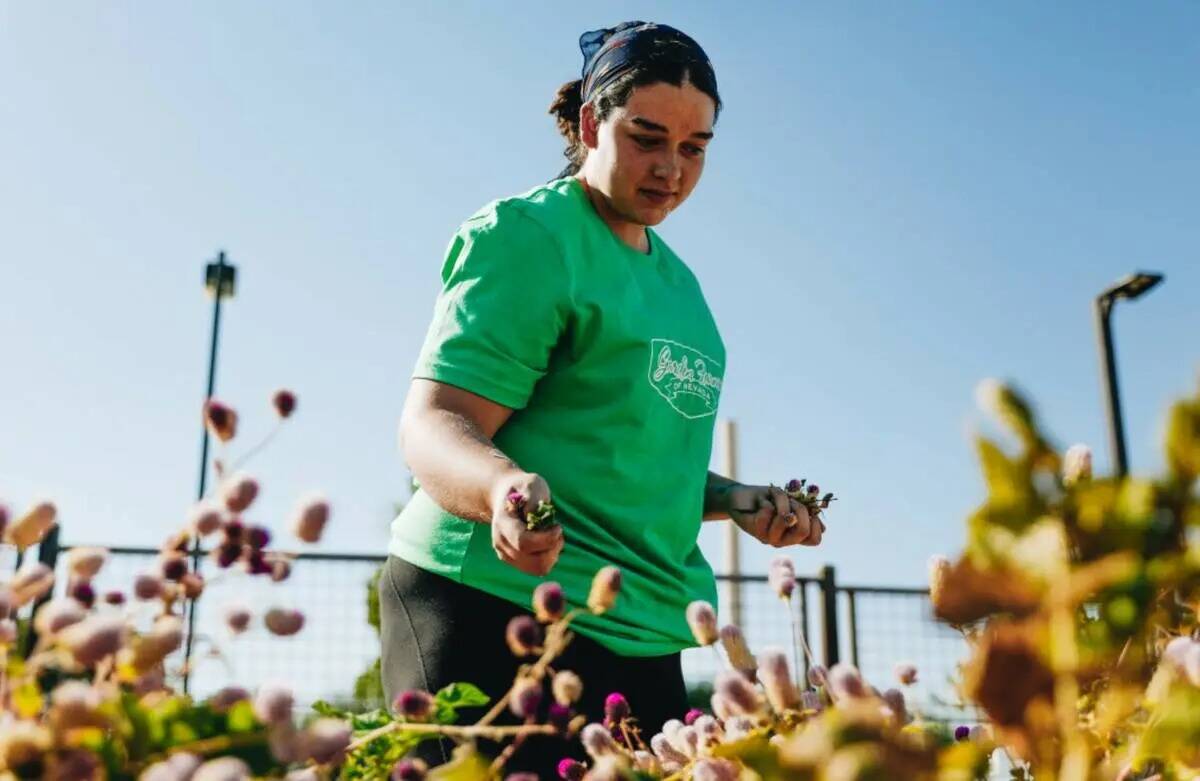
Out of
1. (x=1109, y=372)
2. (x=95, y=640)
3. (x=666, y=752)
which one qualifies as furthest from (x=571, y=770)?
(x=1109, y=372)

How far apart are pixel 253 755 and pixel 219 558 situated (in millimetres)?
163

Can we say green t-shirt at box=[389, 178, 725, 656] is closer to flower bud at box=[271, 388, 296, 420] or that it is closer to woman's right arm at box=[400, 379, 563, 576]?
woman's right arm at box=[400, 379, 563, 576]

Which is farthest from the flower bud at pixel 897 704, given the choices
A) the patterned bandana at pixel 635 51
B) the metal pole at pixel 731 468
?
the metal pole at pixel 731 468

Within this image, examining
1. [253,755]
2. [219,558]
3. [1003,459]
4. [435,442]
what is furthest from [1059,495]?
[435,442]

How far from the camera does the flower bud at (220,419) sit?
0.71m

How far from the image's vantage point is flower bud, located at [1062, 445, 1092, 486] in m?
0.38

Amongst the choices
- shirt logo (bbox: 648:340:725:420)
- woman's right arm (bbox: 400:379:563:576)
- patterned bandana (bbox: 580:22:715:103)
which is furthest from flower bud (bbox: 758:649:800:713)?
patterned bandana (bbox: 580:22:715:103)

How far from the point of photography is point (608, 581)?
0.70m

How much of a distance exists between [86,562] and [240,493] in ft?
0.29

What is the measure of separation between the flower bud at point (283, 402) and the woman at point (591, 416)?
1.85 ft

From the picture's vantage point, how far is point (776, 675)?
0.67 meters

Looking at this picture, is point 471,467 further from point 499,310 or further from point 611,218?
point 611,218

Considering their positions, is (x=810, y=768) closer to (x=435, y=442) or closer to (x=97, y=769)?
(x=97, y=769)

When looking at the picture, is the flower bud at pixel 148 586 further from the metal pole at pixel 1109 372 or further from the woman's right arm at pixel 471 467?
the metal pole at pixel 1109 372
